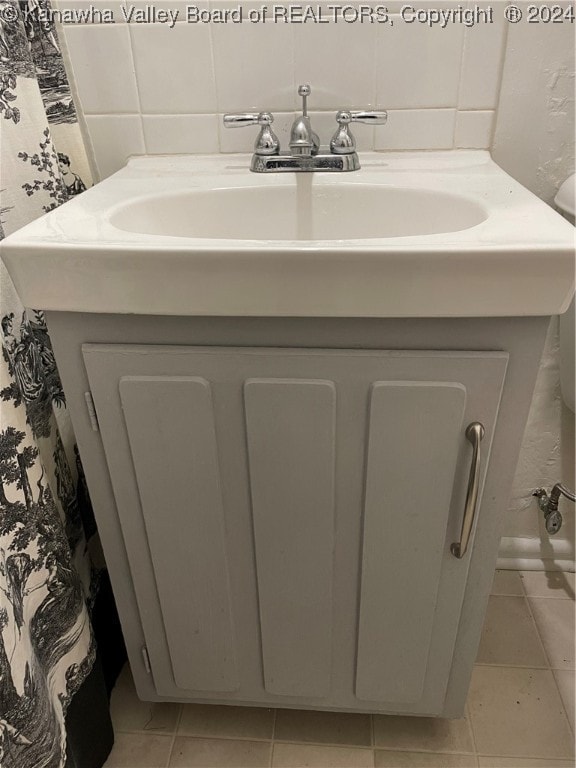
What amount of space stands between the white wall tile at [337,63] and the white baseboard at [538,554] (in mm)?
916

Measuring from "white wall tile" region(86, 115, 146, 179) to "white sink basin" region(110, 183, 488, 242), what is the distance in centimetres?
21

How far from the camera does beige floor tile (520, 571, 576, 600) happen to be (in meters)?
1.21

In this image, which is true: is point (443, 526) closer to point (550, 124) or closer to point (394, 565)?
point (394, 565)

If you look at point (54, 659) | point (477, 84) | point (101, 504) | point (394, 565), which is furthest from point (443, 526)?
point (477, 84)

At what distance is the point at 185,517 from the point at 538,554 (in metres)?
0.86

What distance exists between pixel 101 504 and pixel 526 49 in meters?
0.85

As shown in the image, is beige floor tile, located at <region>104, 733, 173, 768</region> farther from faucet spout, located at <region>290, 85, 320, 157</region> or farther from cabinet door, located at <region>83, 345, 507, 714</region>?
faucet spout, located at <region>290, 85, 320, 157</region>

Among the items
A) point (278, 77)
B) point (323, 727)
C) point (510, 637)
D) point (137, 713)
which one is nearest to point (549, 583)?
point (510, 637)

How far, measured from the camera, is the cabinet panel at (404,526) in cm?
63

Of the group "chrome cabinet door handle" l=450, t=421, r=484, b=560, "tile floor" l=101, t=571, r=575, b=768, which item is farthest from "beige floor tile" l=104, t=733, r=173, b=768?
"chrome cabinet door handle" l=450, t=421, r=484, b=560

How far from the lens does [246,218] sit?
2.76ft

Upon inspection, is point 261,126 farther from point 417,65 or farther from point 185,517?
point 185,517

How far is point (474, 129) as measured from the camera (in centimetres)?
90

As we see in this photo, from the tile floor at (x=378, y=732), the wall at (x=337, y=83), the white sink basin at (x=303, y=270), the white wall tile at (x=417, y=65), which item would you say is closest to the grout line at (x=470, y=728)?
the tile floor at (x=378, y=732)
